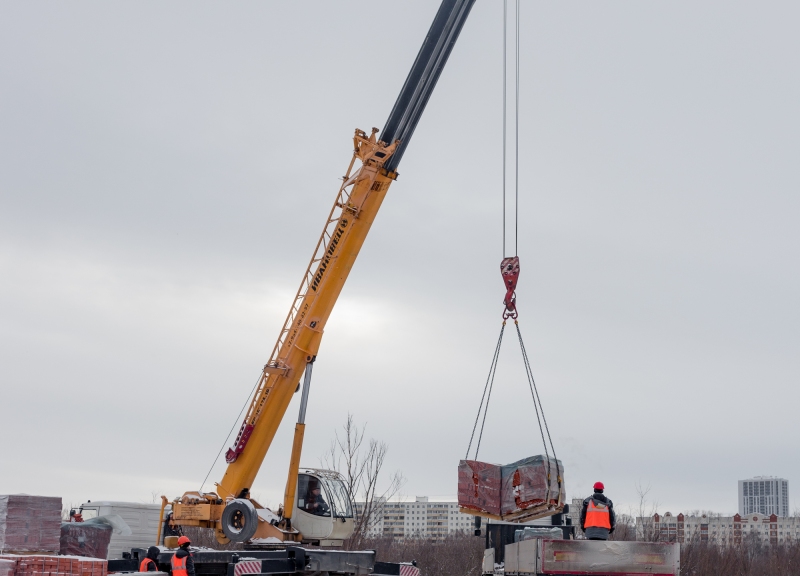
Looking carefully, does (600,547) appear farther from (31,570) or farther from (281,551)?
(31,570)

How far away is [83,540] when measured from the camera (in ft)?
64.6

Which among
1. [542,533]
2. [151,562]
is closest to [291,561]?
[151,562]

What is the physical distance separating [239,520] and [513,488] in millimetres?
5627

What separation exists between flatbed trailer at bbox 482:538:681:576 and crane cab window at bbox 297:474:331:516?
6581 mm

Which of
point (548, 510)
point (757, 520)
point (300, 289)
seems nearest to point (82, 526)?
point (300, 289)

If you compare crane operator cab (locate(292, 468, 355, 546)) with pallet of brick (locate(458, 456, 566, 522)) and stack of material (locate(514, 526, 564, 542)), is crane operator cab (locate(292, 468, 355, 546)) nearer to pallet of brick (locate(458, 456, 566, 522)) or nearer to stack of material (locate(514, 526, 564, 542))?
pallet of brick (locate(458, 456, 566, 522))

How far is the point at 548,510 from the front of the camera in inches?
610

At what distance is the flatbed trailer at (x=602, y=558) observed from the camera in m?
12.7

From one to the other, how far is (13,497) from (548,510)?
902 centimetres

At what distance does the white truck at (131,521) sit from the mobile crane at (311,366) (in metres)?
5.69

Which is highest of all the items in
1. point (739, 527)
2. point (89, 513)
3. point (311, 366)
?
point (311, 366)

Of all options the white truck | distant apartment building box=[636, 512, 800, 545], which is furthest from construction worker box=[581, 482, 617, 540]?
distant apartment building box=[636, 512, 800, 545]

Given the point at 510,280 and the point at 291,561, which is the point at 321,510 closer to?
the point at 291,561

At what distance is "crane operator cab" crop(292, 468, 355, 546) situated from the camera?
60.6ft
